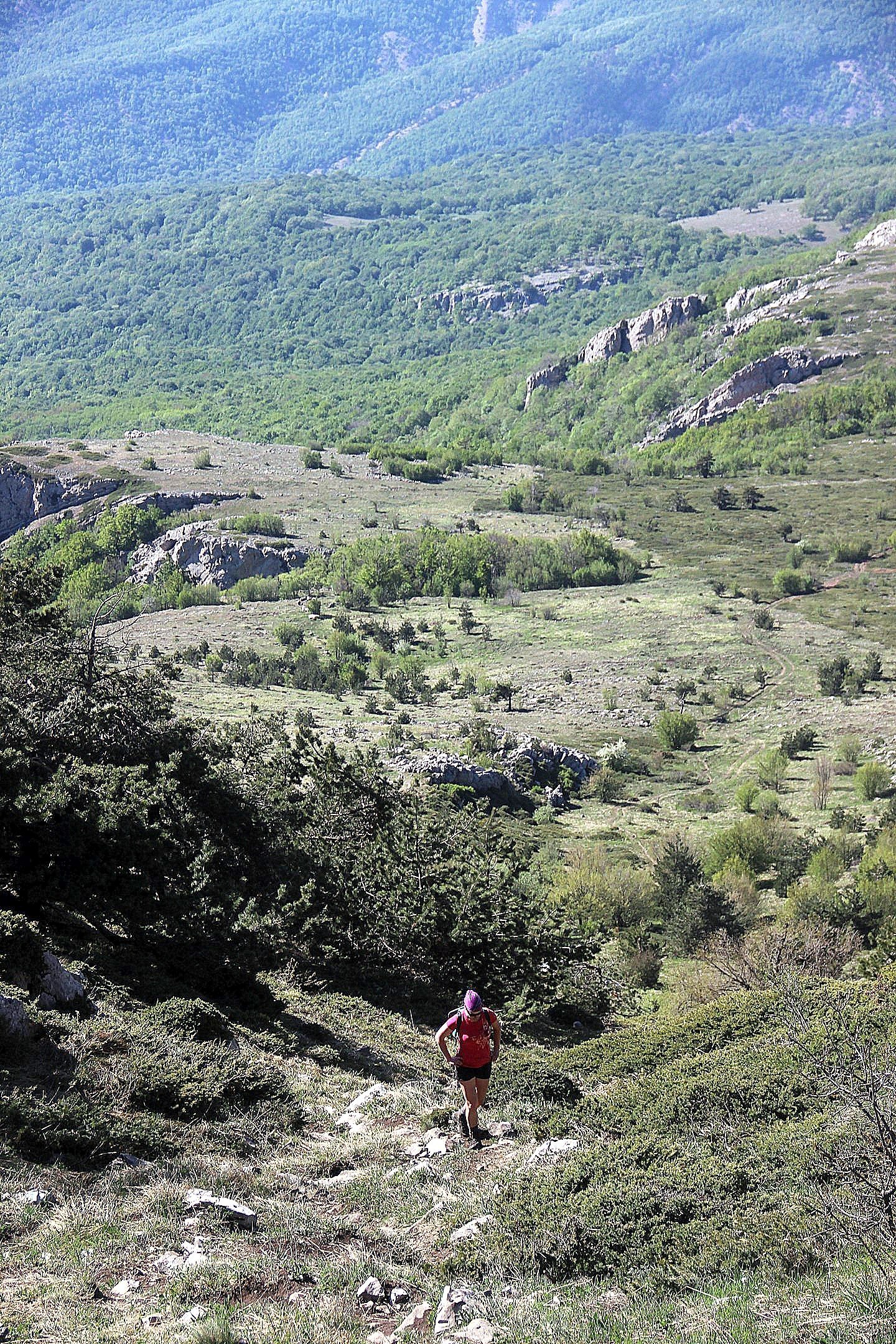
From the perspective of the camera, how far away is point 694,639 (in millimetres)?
68188

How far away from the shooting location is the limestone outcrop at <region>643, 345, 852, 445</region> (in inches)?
5448

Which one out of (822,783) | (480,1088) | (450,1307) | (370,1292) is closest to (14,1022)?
(480,1088)

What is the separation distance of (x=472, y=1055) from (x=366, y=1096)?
1779 millimetres

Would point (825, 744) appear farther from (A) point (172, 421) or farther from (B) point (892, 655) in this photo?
(A) point (172, 421)

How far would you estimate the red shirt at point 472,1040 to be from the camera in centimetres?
1059

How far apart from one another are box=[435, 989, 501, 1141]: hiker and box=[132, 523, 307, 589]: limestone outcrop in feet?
252

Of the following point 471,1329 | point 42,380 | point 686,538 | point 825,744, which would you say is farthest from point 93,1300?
point 42,380

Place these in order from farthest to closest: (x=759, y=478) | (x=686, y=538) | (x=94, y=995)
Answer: (x=759, y=478) < (x=686, y=538) < (x=94, y=995)

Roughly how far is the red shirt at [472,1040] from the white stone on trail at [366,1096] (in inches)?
60.3

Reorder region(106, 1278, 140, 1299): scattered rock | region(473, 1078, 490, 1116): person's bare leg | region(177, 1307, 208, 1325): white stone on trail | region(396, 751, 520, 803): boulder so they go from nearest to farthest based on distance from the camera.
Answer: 1. region(177, 1307, 208, 1325): white stone on trail
2. region(106, 1278, 140, 1299): scattered rock
3. region(473, 1078, 490, 1116): person's bare leg
4. region(396, 751, 520, 803): boulder

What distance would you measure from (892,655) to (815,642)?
4803 millimetres

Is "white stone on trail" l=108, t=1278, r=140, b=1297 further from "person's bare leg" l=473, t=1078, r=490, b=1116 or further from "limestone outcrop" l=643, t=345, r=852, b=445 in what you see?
"limestone outcrop" l=643, t=345, r=852, b=445

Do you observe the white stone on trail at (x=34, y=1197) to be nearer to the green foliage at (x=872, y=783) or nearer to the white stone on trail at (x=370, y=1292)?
the white stone on trail at (x=370, y=1292)

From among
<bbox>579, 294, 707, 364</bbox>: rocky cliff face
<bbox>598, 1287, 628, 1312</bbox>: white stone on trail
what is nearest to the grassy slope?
<bbox>598, 1287, 628, 1312</bbox>: white stone on trail
